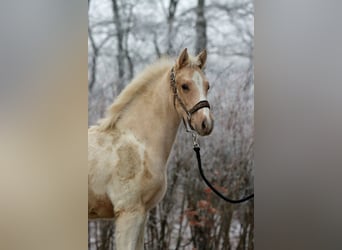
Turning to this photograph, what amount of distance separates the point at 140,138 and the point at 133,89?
26cm

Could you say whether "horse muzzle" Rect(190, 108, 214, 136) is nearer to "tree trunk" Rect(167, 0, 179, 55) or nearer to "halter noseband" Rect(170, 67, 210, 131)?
"halter noseband" Rect(170, 67, 210, 131)

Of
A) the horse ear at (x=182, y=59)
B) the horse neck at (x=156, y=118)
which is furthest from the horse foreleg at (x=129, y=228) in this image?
the horse ear at (x=182, y=59)

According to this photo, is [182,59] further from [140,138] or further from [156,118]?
[140,138]

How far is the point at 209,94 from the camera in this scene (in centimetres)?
227

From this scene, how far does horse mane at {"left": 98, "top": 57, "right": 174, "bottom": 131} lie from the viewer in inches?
87.8

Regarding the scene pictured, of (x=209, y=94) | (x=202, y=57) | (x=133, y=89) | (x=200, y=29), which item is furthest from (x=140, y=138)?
(x=200, y=29)

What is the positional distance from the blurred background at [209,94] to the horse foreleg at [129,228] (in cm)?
4

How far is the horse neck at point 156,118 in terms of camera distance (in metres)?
2.25

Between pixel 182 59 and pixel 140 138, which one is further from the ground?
pixel 182 59

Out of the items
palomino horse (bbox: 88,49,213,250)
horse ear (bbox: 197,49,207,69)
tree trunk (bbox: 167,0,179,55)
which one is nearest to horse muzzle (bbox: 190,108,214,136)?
palomino horse (bbox: 88,49,213,250)

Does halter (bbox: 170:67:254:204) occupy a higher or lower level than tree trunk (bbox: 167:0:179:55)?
lower
